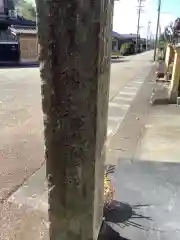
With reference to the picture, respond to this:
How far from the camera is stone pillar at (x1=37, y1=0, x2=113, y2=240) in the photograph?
6.31ft

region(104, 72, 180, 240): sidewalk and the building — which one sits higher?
the building

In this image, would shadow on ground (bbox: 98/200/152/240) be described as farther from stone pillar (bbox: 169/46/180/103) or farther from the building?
the building

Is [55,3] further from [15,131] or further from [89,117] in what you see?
[15,131]

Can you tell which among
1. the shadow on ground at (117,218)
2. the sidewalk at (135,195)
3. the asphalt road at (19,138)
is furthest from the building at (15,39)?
the shadow on ground at (117,218)

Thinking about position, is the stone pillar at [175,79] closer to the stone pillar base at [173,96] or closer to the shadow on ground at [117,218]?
the stone pillar base at [173,96]

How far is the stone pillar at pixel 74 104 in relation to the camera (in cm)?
192

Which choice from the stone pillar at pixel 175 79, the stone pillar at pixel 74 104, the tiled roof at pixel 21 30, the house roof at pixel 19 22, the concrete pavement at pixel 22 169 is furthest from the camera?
the house roof at pixel 19 22

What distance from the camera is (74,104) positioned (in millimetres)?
2072

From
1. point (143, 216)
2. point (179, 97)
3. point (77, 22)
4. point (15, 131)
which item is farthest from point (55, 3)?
point (179, 97)

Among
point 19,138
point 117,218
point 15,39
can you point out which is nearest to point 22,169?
point 19,138

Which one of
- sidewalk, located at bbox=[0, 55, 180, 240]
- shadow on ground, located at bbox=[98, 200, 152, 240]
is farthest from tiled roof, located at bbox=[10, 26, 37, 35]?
shadow on ground, located at bbox=[98, 200, 152, 240]

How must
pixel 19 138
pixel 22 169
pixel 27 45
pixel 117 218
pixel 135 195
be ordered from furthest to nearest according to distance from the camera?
pixel 27 45, pixel 19 138, pixel 22 169, pixel 135 195, pixel 117 218

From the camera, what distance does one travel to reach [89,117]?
2.12 metres

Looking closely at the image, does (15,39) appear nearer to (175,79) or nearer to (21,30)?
(21,30)
